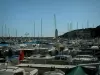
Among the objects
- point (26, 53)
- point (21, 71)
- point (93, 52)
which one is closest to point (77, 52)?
point (93, 52)

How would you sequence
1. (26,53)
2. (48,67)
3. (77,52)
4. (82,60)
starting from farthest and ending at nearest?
(26,53) → (77,52) → (82,60) → (48,67)

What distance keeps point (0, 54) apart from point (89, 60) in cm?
1770

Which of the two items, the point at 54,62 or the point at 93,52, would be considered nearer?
the point at 54,62

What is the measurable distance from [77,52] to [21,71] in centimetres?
1874

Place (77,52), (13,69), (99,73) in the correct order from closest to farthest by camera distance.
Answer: (13,69), (99,73), (77,52)

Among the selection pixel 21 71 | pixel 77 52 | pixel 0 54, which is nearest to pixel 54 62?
pixel 21 71

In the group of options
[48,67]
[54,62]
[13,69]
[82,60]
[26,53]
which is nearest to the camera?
[13,69]

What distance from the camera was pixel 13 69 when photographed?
11.7 metres

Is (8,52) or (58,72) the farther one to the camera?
(8,52)

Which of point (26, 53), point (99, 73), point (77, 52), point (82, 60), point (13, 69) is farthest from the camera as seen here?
point (26, 53)

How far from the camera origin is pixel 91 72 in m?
13.1

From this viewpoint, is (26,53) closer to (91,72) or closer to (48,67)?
(48,67)

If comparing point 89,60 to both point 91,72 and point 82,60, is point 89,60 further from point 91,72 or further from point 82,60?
point 91,72

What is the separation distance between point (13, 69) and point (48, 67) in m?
4.63
